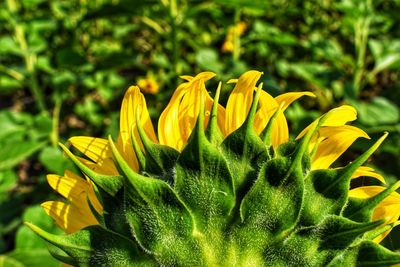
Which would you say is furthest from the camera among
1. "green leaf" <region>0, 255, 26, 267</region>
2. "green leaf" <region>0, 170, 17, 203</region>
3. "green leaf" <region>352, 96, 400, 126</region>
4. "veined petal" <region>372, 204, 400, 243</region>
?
"green leaf" <region>352, 96, 400, 126</region>

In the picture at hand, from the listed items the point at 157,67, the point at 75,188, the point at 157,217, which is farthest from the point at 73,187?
the point at 157,67

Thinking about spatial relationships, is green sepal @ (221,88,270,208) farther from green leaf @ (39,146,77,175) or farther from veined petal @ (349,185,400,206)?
green leaf @ (39,146,77,175)

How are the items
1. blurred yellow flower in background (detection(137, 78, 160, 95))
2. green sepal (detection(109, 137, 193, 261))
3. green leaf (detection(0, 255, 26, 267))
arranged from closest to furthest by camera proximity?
green sepal (detection(109, 137, 193, 261)), green leaf (detection(0, 255, 26, 267)), blurred yellow flower in background (detection(137, 78, 160, 95))

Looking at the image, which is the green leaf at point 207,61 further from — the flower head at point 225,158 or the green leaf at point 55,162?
the flower head at point 225,158

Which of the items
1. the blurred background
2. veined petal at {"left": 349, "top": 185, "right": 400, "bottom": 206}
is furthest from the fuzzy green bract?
the blurred background

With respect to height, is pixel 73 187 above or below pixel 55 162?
above

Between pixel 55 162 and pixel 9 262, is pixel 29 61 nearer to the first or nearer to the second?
pixel 55 162
